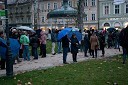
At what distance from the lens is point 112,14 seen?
68688 millimetres

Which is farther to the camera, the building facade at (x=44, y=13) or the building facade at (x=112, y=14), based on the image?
the building facade at (x=44, y=13)

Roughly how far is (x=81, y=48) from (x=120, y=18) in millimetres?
42912

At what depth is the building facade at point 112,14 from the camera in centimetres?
6656

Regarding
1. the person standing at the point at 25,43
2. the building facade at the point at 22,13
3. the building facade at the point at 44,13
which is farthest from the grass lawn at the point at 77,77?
the building facade at the point at 22,13

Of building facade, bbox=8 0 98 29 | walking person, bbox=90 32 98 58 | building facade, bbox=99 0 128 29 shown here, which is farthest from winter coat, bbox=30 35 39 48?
building facade, bbox=99 0 128 29

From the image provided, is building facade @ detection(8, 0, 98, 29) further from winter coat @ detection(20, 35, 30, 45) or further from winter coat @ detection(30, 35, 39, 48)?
winter coat @ detection(20, 35, 30, 45)

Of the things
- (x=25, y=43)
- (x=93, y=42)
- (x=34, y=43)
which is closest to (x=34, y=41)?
(x=34, y=43)

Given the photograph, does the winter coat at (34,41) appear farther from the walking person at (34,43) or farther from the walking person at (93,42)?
Result: the walking person at (93,42)

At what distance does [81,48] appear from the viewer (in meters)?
25.7

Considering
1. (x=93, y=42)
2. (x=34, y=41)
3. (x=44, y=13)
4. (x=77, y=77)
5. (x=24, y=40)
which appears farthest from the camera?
(x=44, y=13)

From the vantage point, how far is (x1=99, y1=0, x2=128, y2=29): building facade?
6656 centimetres

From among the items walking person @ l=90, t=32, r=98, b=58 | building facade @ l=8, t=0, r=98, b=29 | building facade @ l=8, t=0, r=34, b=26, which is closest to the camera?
walking person @ l=90, t=32, r=98, b=58

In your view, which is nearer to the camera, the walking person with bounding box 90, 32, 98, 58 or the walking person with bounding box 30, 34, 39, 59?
the walking person with bounding box 30, 34, 39, 59

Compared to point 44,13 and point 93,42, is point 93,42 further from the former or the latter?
point 44,13
